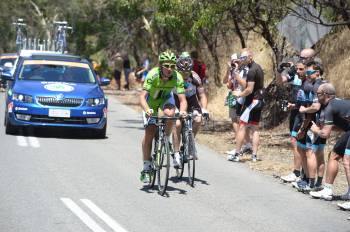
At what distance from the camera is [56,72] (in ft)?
57.0

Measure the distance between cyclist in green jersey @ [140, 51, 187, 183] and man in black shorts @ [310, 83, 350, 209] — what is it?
1891mm

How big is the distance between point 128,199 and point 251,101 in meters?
4.90

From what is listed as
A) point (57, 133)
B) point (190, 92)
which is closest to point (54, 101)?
point (57, 133)

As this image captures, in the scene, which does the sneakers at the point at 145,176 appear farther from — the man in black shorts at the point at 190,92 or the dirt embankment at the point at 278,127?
the dirt embankment at the point at 278,127

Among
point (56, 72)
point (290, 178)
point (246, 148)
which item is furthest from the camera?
point (56, 72)

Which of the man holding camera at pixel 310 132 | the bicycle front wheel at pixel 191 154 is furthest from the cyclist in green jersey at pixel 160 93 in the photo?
the man holding camera at pixel 310 132

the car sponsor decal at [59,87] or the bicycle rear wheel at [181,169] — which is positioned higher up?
the car sponsor decal at [59,87]

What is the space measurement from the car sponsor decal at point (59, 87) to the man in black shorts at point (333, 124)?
278 inches

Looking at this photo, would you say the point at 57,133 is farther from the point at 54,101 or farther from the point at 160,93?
the point at 160,93

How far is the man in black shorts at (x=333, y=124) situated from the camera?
10359mm

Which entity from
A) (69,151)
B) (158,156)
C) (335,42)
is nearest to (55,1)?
(335,42)

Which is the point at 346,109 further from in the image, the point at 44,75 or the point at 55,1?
the point at 55,1

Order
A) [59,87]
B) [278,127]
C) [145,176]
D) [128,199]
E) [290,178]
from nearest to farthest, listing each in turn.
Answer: [128,199], [145,176], [290,178], [59,87], [278,127]

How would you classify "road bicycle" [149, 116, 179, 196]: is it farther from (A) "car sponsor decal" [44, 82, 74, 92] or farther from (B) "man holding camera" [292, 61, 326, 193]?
(A) "car sponsor decal" [44, 82, 74, 92]
